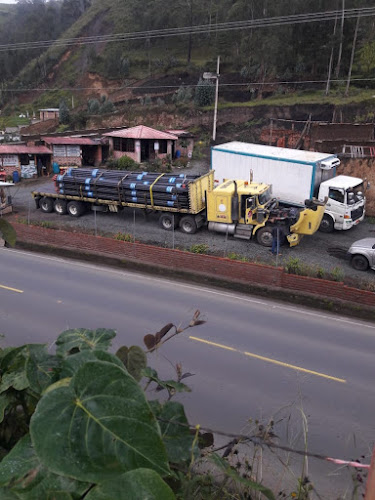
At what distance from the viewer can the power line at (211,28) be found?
149 feet

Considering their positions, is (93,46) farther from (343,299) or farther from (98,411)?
(98,411)

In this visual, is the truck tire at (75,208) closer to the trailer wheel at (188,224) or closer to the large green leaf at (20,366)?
the trailer wheel at (188,224)

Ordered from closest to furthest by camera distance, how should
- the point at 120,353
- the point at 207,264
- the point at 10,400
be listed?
the point at 10,400, the point at 120,353, the point at 207,264

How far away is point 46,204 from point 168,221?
648cm

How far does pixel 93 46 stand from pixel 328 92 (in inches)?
1787

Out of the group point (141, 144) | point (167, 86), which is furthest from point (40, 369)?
point (167, 86)

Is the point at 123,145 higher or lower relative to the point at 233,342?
higher

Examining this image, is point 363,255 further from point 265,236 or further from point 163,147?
point 163,147

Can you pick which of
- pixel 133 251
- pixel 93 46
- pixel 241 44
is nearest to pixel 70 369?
pixel 133 251

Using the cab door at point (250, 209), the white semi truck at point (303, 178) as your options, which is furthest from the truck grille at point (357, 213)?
the cab door at point (250, 209)

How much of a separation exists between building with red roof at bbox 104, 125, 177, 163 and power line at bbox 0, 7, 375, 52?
2056cm

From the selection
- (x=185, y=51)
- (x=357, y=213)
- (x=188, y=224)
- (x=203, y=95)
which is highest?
(x=185, y=51)

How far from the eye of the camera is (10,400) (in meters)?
1.87

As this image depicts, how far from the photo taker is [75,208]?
66.3ft
